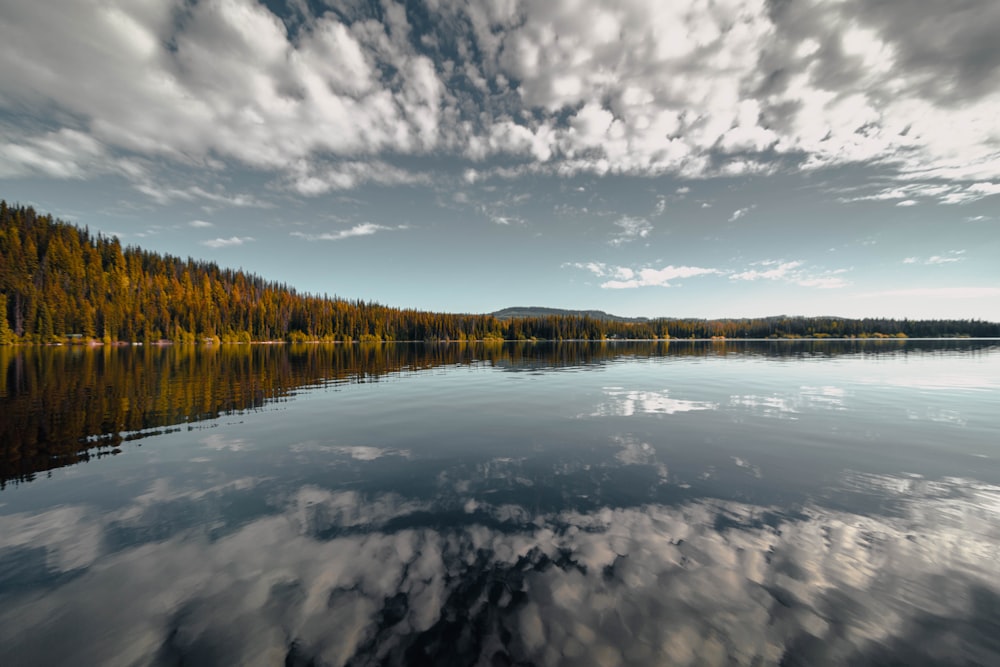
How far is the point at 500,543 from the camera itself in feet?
29.8

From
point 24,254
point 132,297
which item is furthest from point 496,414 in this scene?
point 24,254

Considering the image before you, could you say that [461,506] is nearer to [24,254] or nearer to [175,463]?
[175,463]

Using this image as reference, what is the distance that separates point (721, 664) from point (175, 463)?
19096 millimetres

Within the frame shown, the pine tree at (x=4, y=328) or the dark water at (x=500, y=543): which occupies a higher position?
the pine tree at (x=4, y=328)

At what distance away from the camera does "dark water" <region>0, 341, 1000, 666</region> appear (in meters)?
6.15

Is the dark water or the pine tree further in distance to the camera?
the pine tree

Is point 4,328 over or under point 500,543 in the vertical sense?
over

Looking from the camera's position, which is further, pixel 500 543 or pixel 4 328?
pixel 4 328

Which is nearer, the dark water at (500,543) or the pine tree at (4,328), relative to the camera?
the dark water at (500,543)

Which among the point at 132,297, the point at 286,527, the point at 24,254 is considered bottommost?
the point at 286,527

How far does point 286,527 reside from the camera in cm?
1001

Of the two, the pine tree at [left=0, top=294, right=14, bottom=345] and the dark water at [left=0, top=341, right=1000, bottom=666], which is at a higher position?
the pine tree at [left=0, top=294, right=14, bottom=345]

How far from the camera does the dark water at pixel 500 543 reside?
20.2 feet

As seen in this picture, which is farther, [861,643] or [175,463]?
[175,463]
